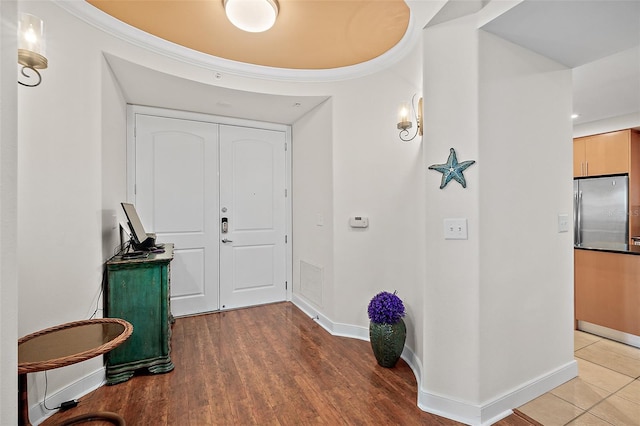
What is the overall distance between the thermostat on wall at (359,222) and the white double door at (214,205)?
1374mm

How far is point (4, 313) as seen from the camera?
815 millimetres

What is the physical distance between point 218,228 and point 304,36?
2.36 metres

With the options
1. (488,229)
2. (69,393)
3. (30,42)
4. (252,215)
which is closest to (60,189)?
(30,42)

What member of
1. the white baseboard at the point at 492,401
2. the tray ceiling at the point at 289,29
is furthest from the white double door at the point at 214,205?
the white baseboard at the point at 492,401

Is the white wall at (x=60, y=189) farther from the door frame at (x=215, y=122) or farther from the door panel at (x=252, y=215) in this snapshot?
the door panel at (x=252, y=215)

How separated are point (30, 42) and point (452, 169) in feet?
7.14

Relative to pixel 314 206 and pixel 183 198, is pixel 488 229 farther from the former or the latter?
pixel 183 198

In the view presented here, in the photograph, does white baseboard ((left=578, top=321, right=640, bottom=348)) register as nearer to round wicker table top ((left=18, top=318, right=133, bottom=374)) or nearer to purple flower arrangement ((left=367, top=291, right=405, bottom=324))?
purple flower arrangement ((left=367, top=291, right=405, bottom=324))

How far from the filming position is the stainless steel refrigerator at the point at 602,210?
13.6 feet

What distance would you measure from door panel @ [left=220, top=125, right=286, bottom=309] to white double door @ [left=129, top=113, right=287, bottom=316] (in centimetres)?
1

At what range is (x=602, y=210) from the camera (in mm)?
4324

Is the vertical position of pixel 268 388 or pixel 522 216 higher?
pixel 522 216

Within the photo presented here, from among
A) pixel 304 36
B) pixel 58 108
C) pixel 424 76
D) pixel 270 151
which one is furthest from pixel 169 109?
pixel 424 76

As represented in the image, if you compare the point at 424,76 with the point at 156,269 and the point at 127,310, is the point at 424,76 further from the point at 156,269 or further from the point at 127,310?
the point at 127,310
